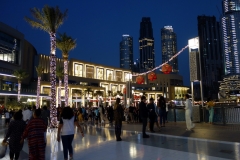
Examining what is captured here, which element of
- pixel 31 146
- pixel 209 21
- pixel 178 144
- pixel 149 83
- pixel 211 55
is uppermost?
pixel 209 21

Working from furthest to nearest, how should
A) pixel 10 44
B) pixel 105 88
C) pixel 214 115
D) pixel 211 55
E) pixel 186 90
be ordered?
pixel 211 55
pixel 186 90
pixel 105 88
pixel 10 44
pixel 214 115

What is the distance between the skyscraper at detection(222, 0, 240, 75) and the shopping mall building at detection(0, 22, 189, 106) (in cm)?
7721

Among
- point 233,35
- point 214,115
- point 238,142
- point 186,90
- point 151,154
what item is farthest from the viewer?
point 233,35

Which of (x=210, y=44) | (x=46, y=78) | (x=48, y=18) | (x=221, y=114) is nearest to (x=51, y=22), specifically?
(x=48, y=18)

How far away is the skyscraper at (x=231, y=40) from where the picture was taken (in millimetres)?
155500

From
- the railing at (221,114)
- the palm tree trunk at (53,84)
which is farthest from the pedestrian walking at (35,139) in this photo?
the palm tree trunk at (53,84)

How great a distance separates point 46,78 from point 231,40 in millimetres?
138306

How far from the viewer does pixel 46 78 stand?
63.3 meters

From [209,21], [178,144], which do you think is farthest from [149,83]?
[209,21]

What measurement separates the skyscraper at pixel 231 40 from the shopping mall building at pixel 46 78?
253ft

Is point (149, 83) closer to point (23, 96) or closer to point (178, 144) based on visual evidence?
point (23, 96)

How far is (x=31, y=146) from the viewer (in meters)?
4.92

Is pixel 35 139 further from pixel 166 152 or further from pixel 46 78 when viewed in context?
pixel 46 78

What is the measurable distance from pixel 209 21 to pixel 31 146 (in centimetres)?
20183
